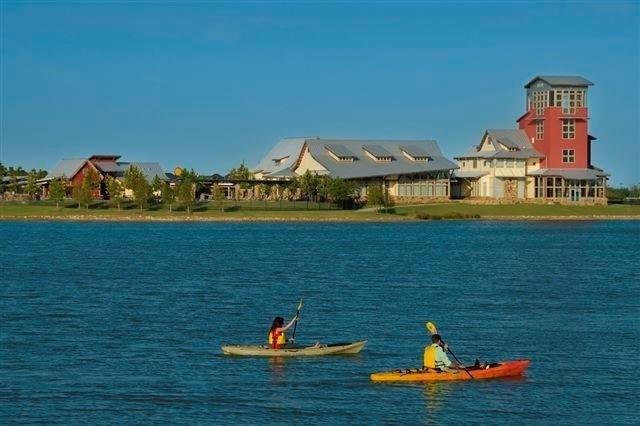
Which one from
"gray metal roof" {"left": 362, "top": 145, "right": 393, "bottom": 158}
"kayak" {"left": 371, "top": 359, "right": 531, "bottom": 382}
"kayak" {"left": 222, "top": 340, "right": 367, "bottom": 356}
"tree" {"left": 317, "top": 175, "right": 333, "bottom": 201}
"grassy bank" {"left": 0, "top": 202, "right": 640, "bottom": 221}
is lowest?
"kayak" {"left": 371, "top": 359, "right": 531, "bottom": 382}

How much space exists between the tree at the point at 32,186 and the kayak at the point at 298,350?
133045 mm

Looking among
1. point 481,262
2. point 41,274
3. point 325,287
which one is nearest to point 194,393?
point 325,287

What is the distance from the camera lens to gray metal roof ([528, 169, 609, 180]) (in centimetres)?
16138

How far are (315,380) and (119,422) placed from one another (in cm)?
705

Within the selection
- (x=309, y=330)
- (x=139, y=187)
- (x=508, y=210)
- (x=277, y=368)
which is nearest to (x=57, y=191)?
(x=139, y=187)

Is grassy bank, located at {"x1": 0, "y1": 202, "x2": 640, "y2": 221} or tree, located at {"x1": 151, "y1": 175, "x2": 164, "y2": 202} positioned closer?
grassy bank, located at {"x1": 0, "y1": 202, "x2": 640, "y2": 221}

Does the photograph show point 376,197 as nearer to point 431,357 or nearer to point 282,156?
point 282,156

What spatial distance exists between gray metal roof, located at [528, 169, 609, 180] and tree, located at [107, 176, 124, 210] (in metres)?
52.2

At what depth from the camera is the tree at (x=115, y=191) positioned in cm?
15200

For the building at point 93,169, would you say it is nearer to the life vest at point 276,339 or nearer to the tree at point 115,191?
the tree at point 115,191

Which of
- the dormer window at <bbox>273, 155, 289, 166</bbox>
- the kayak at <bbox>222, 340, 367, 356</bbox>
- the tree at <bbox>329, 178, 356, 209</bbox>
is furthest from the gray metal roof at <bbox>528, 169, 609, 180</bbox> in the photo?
the kayak at <bbox>222, 340, 367, 356</bbox>

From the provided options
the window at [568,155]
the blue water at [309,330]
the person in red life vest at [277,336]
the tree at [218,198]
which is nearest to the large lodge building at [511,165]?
the window at [568,155]

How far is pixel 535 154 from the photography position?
16512 cm

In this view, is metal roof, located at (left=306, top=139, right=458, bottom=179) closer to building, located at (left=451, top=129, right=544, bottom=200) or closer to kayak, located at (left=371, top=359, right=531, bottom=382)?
building, located at (left=451, top=129, right=544, bottom=200)
